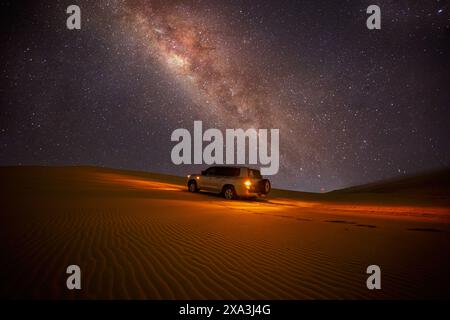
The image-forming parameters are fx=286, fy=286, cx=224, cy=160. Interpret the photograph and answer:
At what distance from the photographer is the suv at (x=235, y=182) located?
16.6 metres

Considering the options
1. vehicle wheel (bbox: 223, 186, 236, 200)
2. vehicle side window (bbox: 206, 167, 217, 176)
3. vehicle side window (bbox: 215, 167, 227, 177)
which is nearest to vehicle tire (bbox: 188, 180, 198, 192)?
vehicle side window (bbox: 206, 167, 217, 176)

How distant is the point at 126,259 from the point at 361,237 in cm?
555

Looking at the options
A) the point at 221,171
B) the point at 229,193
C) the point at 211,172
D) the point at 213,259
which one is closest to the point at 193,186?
the point at 211,172

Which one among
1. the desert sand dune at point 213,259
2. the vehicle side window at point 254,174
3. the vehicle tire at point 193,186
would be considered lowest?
the desert sand dune at point 213,259

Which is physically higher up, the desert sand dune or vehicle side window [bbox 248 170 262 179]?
vehicle side window [bbox 248 170 262 179]

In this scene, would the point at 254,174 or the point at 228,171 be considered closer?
the point at 254,174

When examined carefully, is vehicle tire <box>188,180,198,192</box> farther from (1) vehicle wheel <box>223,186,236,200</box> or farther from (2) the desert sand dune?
(2) the desert sand dune

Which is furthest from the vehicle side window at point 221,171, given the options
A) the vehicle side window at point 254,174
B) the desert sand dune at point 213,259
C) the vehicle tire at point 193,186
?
the desert sand dune at point 213,259

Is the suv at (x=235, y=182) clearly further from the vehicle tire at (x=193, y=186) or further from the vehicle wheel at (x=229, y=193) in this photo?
the vehicle tire at (x=193, y=186)

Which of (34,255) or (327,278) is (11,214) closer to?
(34,255)

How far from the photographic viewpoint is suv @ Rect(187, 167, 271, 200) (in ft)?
54.3

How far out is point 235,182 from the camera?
17.0 m

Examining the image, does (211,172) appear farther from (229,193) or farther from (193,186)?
(229,193)
